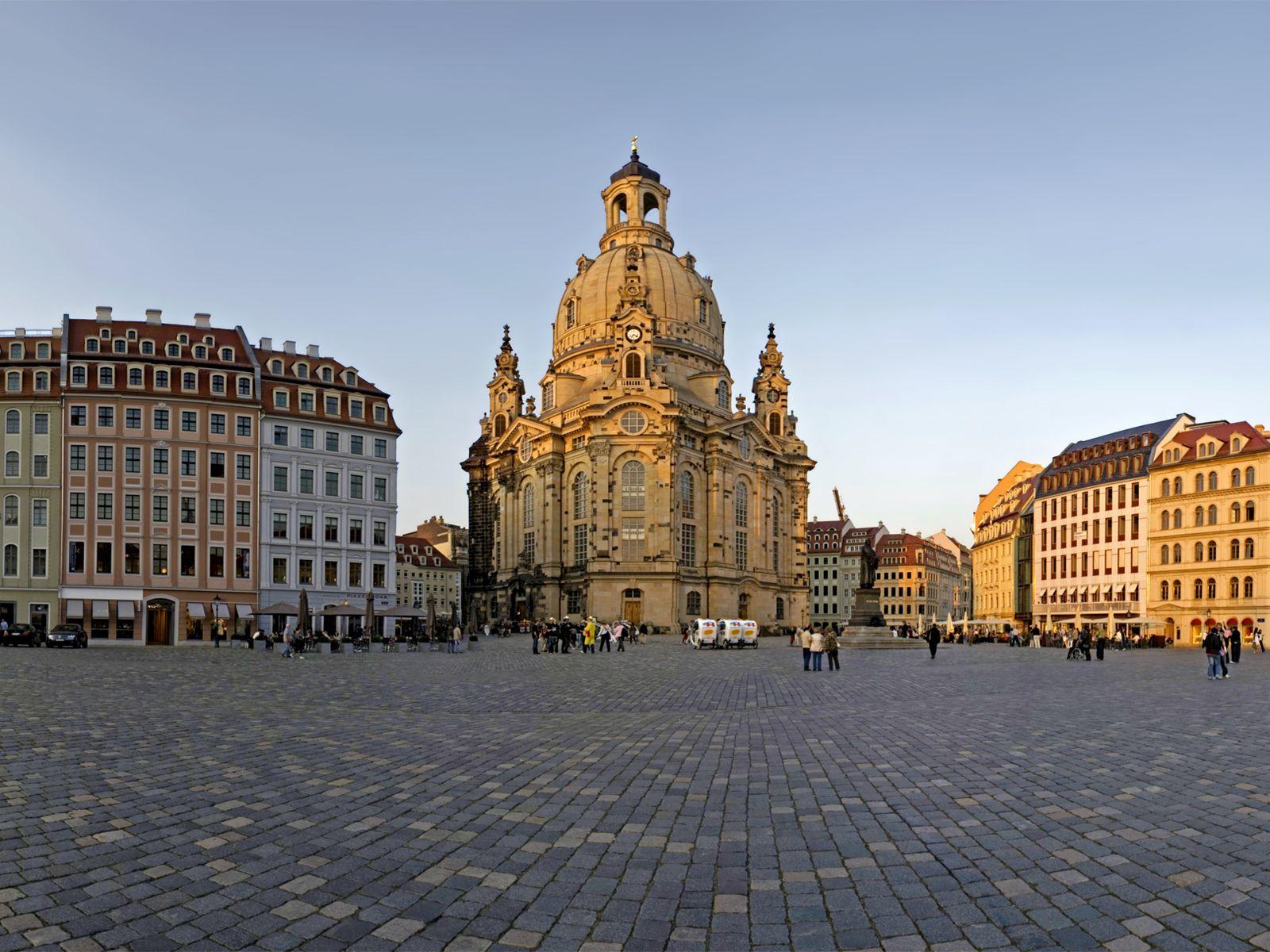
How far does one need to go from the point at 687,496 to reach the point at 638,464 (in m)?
6.47

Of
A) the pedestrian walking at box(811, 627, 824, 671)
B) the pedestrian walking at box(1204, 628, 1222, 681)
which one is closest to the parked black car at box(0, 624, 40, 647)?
the pedestrian walking at box(811, 627, 824, 671)

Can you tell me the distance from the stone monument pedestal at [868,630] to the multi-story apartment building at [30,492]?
49.8 metres

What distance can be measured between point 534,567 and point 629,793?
87.2 meters

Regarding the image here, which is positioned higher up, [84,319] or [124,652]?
[84,319]

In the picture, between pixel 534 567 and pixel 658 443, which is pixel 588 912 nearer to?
pixel 658 443

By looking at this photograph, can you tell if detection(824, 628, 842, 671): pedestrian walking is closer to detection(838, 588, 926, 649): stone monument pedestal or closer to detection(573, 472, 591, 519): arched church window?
detection(838, 588, 926, 649): stone monument pedestal

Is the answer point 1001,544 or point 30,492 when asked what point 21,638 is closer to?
point 30,492

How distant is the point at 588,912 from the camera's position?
624 cm

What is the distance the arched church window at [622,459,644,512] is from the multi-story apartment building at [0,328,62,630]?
1855 inches

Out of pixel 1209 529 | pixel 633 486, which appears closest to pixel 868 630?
pixel 633 486

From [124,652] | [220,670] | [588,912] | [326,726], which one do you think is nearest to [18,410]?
[124,652]

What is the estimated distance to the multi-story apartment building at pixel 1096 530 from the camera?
88.2 metres

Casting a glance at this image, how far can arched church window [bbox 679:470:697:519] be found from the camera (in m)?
91.9

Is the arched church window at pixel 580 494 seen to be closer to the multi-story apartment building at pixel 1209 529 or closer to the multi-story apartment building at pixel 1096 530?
the multi-story apartment building at pixel 1096 530
